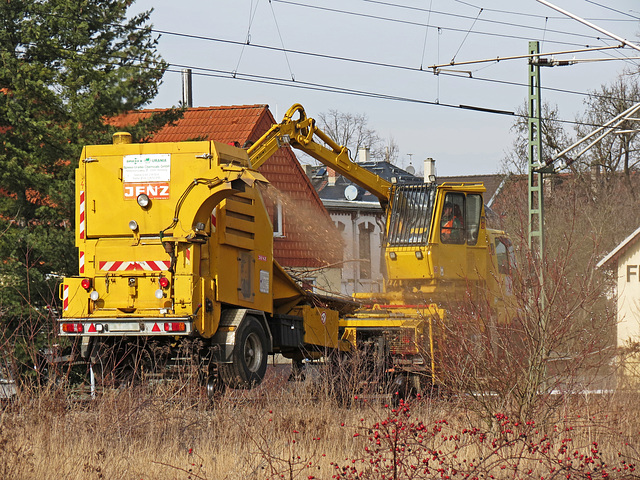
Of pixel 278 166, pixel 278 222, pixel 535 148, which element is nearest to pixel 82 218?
pixel 535 148

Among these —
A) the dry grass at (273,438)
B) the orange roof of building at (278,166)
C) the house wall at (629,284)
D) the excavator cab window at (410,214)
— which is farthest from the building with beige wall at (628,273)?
the dry grass at (273,438)

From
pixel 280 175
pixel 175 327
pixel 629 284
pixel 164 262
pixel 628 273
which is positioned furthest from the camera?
pixel 629 284

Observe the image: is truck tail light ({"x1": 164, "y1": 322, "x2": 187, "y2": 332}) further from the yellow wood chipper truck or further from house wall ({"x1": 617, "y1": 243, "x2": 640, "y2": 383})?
house wall ({"x1": 617, "y1": 243, "x2": 640, "y2": 383})

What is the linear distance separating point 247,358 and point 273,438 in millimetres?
3908

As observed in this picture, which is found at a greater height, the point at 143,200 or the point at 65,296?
the point at 143,200

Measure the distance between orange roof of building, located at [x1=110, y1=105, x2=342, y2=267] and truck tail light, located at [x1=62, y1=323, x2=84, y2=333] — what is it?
41.8 ft

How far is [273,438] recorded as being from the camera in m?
10.4

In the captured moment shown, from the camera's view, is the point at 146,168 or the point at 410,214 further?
the point at 410,214

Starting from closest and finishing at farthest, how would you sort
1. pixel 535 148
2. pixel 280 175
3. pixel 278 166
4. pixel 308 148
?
pixel 308 148 → pixel 535 148 → pixel 280 175 → pixel 278 166

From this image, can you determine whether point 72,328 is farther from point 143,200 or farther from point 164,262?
point 143,200

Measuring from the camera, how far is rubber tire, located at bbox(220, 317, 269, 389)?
13.6 metres

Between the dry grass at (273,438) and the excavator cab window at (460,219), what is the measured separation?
675 cm

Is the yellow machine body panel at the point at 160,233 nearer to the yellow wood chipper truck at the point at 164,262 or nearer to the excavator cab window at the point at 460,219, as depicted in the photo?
the yellow wood chipper truck at the point at 164,262

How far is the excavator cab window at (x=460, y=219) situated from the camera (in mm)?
18688
